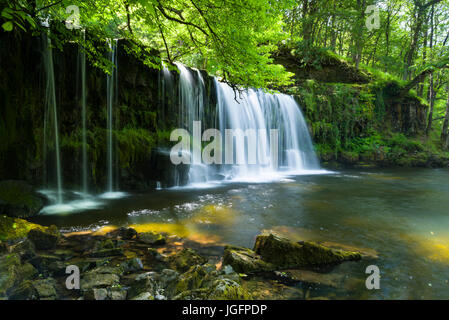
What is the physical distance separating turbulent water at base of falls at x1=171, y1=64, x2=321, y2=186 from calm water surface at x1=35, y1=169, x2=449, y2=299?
2748 millimetres

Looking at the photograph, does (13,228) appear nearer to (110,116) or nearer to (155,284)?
(155,284)

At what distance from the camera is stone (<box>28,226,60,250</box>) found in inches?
142

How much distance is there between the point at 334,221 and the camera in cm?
547

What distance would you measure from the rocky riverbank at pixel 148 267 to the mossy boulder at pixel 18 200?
5.23ft

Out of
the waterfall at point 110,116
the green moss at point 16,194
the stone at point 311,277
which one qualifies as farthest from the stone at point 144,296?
the waterfall at point 110,116

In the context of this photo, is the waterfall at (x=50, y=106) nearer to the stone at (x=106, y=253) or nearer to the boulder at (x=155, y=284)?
the stone at (x=106, y=253)

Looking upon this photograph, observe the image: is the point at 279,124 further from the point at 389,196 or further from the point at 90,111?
the point at 90,111

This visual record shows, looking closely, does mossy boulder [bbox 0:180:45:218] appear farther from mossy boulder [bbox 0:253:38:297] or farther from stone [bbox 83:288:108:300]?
stone [bbox 83:288:108:300]

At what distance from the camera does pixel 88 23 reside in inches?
208

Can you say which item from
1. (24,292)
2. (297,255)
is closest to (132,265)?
(24,292)

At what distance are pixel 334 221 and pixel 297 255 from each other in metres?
2.66

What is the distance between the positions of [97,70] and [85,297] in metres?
7.40

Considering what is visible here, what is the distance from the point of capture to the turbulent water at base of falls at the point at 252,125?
10.6 m

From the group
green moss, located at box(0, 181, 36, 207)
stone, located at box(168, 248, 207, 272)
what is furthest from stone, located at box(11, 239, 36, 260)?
green moss, located at box(0, 181, 36, 207)
